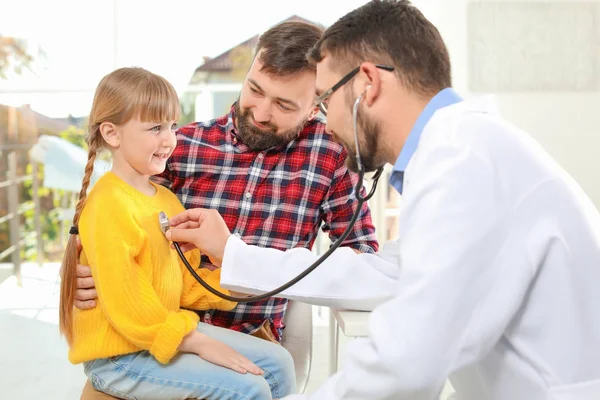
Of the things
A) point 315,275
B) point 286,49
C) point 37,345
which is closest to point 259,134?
point 286,49

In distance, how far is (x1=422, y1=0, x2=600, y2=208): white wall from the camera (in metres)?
4.14

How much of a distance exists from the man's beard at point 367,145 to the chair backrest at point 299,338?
2.24ft

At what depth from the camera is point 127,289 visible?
140 centimetres

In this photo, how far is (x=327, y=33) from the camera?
1265mm

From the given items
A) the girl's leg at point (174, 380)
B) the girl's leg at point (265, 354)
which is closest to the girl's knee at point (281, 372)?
the girl's leg at point (265, 354)

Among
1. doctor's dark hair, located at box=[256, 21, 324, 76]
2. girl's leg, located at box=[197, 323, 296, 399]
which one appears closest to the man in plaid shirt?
doctor's dark hair, located at box=[256, 21, 324, 76]

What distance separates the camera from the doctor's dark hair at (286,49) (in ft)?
5.47

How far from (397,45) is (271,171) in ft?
2.23

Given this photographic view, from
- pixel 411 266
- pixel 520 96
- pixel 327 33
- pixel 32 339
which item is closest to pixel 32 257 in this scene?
pixel 32 339

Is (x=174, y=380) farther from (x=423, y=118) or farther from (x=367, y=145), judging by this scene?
(x=423, y=118)

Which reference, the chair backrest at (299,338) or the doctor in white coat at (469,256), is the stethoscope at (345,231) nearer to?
the doctor in white coat at (469,256)

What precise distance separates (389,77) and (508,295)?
15.6 inches

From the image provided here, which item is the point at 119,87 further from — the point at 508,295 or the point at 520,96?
the point at 520,96

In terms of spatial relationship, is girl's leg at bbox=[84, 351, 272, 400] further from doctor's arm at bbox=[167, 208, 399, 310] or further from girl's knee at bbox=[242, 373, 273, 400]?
doctor's arm at bbox=[167, 208, 399, 310]
